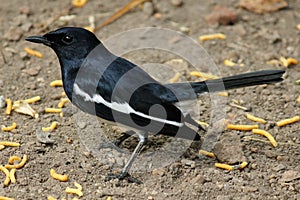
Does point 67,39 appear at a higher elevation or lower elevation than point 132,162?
higher

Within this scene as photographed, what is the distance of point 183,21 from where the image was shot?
8242 millimetres

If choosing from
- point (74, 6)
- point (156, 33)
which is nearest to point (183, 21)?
point (156, 33)

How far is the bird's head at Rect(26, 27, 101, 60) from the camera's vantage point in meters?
5.78

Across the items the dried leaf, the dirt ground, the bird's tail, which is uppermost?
Answer: the bird's tail

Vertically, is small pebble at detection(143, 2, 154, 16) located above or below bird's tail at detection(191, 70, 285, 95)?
below

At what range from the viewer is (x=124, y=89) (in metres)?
5.55

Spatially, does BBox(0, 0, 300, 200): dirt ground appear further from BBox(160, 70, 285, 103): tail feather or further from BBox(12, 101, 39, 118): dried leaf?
BBox(160, 70, 285, 103): tail feather

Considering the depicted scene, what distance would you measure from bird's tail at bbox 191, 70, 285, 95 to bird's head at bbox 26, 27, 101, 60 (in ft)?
3.67

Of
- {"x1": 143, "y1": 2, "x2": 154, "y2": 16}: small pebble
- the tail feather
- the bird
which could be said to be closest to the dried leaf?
the bird

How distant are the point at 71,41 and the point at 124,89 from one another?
0.75 meters

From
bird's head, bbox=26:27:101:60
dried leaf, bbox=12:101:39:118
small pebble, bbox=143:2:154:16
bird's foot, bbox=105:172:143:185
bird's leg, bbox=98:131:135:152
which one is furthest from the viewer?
small pebble, bbox=143:2:154:16

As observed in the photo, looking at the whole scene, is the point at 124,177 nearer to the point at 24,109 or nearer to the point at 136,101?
the point at 136,101

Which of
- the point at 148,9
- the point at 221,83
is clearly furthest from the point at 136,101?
the point at 148,9

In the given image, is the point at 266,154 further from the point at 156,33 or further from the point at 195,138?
the point at 156,33
